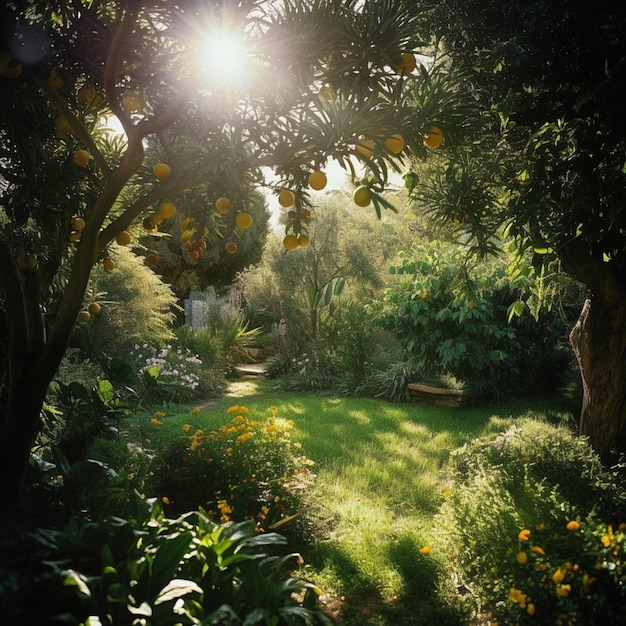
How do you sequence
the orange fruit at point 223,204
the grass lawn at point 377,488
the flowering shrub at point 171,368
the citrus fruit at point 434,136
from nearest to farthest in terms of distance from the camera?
the citrus fruit at point 434,136
the orange fruit at point 223,204
the grass lawn at point 377,488
the flowering shrub at point 171,368

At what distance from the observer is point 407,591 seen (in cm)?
296

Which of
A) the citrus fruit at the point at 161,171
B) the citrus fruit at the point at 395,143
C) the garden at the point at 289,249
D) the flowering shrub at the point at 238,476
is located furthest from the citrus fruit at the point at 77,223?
the flowering shrub at the point at 238,476

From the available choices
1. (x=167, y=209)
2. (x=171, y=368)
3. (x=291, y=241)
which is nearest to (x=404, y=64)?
(x=291, y=241)

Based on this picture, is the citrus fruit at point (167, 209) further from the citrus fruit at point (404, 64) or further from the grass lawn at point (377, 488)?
the grass lawn at point (377, 488)

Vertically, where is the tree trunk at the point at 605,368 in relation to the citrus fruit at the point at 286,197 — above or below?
below

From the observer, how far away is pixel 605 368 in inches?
150

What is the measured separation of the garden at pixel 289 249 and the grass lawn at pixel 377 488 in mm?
24

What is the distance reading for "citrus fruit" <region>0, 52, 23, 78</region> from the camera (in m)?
1.71

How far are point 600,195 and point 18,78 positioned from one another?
2490mm

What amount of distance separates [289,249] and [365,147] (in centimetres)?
48

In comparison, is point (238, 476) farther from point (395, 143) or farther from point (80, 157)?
point (395, 143)

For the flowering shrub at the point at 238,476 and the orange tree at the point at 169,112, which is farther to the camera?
the flowering shrub at the point at 238,476

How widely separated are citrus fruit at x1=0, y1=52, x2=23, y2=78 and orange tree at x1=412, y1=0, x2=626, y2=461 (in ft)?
4.95

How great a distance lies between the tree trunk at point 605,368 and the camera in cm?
370
